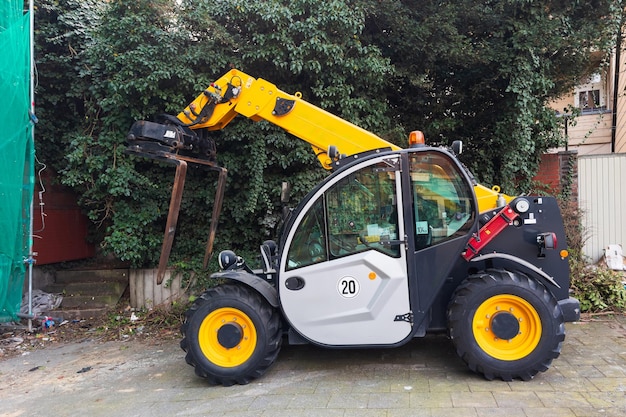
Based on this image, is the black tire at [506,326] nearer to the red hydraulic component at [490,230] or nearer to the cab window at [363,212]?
the red hydraulic component at [490,230]

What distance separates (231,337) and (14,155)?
4.48 m

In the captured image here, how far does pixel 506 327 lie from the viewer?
12.6 feet

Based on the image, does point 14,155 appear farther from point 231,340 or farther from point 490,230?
point 490,230

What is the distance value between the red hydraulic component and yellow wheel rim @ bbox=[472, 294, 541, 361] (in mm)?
503

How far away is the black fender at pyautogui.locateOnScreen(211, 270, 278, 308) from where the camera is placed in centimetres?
415

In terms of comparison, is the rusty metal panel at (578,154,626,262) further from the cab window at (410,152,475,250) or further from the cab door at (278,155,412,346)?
the cab door at (278,155,412,346)

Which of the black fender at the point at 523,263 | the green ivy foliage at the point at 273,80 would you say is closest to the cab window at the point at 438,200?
the black fender at the point at 523,263

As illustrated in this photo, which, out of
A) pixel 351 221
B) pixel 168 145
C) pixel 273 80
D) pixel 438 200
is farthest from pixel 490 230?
pixel 273 80

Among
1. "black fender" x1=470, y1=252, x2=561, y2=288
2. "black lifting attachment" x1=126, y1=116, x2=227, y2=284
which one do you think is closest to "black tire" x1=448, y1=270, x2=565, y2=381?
"black fender" x1=470, y1=252, x2=561, y2=288

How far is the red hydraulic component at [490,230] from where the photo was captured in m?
4.05

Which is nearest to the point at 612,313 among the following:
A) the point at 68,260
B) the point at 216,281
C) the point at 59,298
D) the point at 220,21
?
the point at 216,281

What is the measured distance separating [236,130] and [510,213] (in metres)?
3.94

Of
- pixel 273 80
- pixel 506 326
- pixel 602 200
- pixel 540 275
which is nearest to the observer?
pixel 506 326

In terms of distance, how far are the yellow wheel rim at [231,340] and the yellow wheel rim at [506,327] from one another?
212 centimetres
